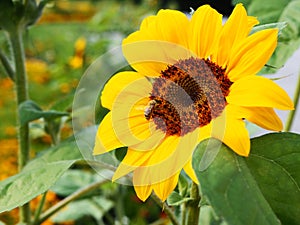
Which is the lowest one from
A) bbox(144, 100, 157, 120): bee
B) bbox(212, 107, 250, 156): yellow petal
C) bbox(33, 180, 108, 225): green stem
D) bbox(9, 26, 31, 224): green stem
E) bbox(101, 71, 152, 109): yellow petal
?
bbox(33, 180, 108, 225): green stem

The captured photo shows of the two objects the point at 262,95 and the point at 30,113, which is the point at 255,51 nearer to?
the point at 262,95

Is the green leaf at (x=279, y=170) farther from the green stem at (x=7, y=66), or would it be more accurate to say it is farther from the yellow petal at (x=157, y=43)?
the green stem at (x=7, y=66)

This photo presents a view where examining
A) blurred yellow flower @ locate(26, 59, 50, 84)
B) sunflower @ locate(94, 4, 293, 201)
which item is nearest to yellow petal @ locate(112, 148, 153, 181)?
sunflower @ locate(94, 4, 293, 201)

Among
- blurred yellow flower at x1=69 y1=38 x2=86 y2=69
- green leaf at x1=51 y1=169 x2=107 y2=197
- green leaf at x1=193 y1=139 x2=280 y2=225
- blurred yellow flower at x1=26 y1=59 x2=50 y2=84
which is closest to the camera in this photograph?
green leaf at x1=193 y1=139 x2=280 y2=225

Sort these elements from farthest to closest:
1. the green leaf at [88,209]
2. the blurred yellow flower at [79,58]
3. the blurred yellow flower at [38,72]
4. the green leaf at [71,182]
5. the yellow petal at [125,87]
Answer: the blurred yellow flower at [38,72], the blurred yellow flower at [79,58], the green leaf at [88,209], the green leaf at [71,182], the yellow petal at [125,87]

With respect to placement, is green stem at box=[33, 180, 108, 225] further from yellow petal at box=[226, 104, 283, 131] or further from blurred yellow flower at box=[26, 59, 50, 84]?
blurred yellow flower at box=[26, 59, 50, 84]

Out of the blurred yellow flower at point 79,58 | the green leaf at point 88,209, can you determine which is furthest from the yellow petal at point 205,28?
the blurred yellow flower at point 79,58
